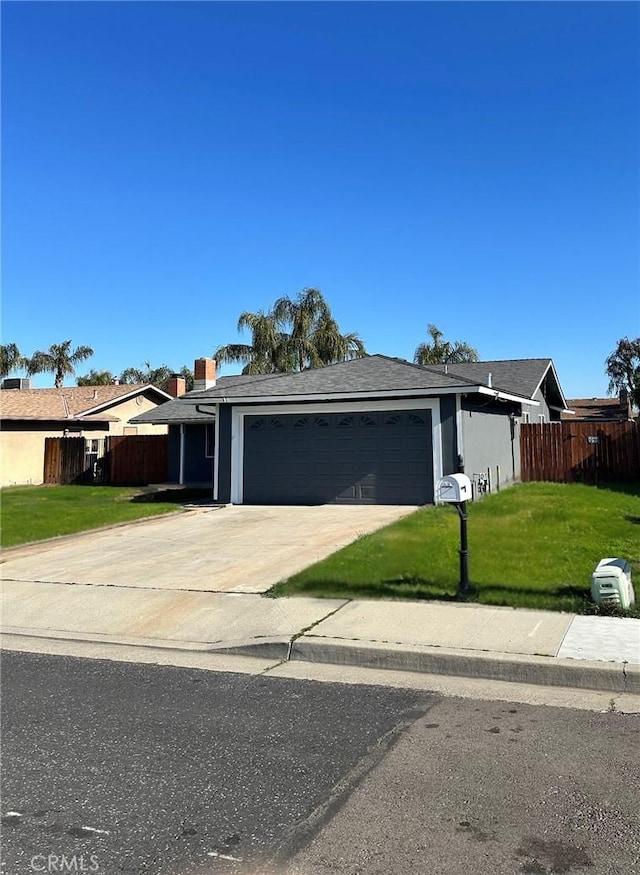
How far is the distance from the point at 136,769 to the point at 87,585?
5538 millimetres

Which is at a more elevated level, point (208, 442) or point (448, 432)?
point (208, 442)

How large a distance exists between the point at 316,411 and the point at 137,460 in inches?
440

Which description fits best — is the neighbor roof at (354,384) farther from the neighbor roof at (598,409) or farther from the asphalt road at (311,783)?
the neighbor roof at (598,409)

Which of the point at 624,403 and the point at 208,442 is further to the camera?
the point at 624,403

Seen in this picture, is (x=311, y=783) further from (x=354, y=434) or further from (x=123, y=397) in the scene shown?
(x=123, y=397)

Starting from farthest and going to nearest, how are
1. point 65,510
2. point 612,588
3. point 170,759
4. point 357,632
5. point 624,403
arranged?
point 624,403, point 65,510, point 612,588, point 357,632, point 170,759

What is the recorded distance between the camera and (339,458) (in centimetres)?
1723

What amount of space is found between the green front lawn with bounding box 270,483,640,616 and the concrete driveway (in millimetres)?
666

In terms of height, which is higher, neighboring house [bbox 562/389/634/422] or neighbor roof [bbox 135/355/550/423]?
neighboring house [bbox 562/389/634/422]

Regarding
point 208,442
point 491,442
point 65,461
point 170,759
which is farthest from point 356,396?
point 65,461

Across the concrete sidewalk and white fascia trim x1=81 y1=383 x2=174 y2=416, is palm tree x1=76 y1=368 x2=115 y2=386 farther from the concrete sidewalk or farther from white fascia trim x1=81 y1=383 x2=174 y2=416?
the concrete sidewalk

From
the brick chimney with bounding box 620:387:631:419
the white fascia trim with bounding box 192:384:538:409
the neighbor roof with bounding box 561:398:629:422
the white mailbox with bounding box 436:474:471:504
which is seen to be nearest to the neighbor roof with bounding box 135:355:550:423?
the white fascia trim with bounding box 192:384:538:409

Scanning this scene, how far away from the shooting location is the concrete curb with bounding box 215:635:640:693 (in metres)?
5.24

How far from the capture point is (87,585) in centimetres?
917
